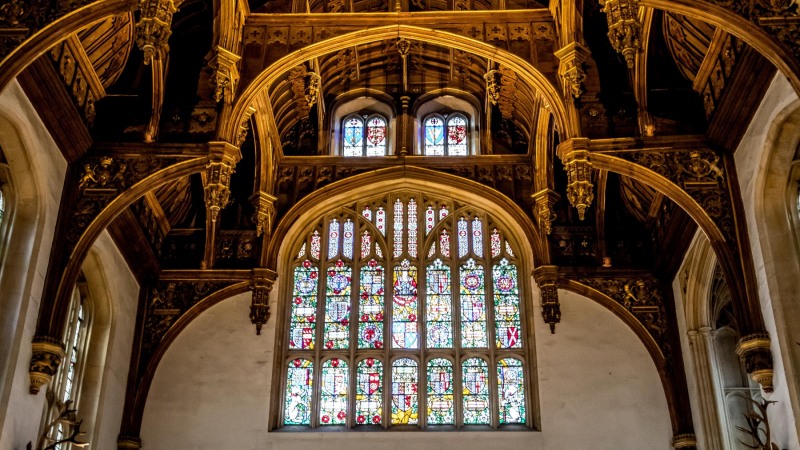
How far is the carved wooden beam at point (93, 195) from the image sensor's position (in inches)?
523

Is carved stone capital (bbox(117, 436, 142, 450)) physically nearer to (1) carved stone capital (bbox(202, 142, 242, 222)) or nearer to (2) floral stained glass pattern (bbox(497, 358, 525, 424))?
(1) carved stone capital (bbox(202, 142, 242, 222))

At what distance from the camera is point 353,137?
19.1m

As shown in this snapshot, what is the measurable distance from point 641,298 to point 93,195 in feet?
29.3

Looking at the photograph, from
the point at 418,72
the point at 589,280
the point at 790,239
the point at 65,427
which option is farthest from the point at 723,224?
the point at 65,427

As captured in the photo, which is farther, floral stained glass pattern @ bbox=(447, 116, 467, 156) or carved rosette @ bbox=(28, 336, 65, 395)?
floral stained glass pattern @ bbox=(447, 116, 467, 156)

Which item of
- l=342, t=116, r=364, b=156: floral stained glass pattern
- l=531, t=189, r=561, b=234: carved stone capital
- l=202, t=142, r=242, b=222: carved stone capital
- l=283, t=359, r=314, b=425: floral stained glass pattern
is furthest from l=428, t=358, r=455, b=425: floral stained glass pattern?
l=202, t=142, r=242, b=222: carved stone capital

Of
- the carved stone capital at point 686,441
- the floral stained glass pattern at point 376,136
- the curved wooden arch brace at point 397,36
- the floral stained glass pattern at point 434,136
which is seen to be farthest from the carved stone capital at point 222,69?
the carved stone capital at point 686,441

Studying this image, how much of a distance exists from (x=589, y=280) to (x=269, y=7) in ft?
22.8

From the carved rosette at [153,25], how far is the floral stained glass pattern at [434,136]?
7.89 m

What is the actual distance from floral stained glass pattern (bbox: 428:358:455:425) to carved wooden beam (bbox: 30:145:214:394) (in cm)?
534

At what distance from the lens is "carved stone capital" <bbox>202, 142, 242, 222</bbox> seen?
46.2ft

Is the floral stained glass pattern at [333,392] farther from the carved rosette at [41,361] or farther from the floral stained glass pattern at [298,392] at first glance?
the carved rosette at [41,361]

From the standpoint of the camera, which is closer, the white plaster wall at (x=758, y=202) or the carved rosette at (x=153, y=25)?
the carved rosette at (x=153, y=25)

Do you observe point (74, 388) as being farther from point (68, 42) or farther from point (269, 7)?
point (269, 7)
